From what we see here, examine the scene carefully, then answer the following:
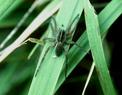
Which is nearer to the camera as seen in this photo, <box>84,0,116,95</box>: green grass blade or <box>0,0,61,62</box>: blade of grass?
<box>84,0,116,95</box>: green grass blade

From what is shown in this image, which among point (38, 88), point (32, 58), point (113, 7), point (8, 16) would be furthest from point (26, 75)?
point (113, 7)

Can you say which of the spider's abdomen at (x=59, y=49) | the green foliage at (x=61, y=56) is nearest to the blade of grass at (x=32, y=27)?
the green foliage at (x=61, y=56)

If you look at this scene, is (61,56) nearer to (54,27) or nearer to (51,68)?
(51,68)

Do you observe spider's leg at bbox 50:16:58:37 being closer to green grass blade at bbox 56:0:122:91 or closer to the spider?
the spider

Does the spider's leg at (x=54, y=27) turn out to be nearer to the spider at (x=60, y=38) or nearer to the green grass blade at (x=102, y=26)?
the spider at (x=60, y=38)

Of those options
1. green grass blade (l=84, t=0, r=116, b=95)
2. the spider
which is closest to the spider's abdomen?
the spider

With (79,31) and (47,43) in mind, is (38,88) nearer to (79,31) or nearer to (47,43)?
(47,43)

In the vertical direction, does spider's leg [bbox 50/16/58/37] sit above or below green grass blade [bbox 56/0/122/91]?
above

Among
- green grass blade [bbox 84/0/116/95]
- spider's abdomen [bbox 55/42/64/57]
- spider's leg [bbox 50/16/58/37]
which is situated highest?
spider's leg [bbox 50/16/58/37]
